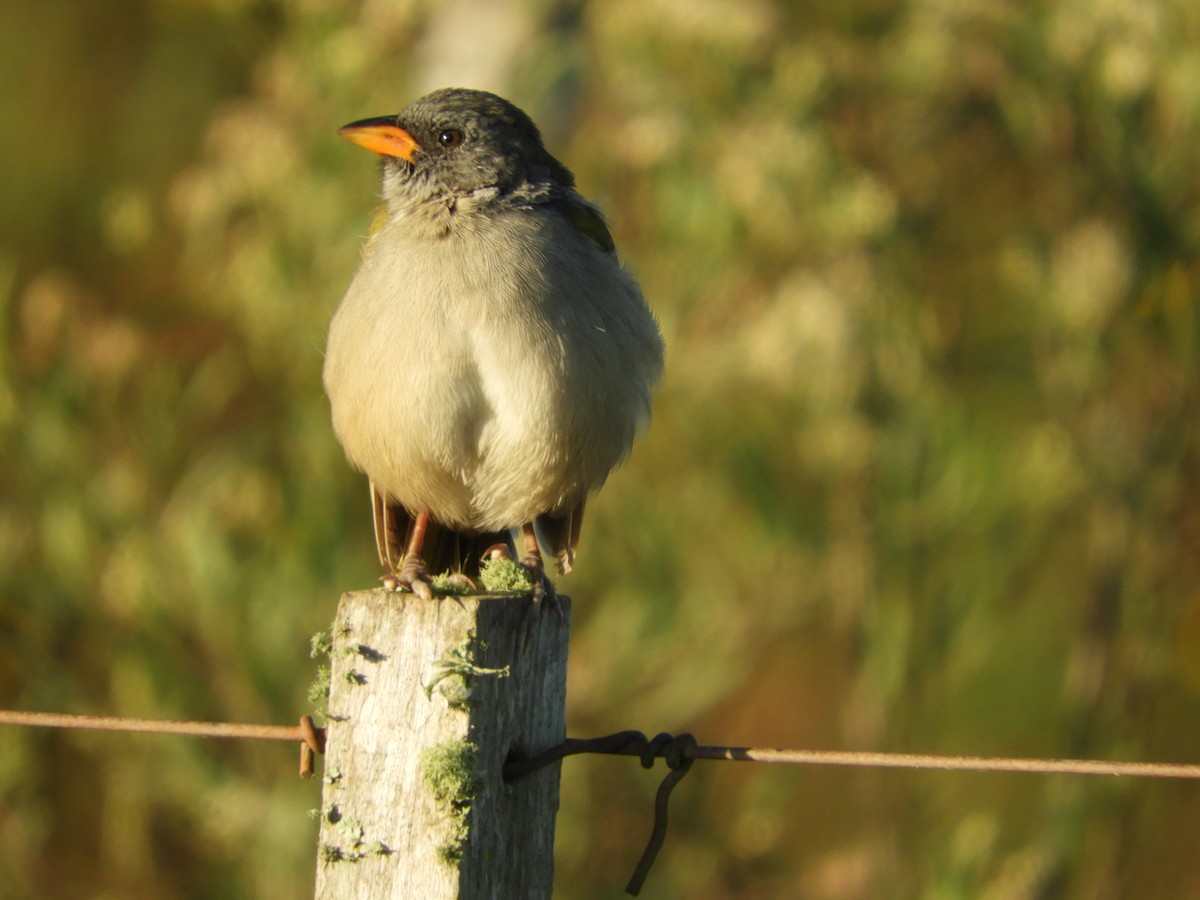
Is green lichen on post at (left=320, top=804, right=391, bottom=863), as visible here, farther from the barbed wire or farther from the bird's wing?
the bird's wing

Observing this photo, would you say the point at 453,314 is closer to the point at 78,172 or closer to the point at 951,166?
the point at 951,166

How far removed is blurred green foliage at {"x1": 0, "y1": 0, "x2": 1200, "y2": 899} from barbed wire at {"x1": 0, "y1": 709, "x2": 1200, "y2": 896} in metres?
3.59

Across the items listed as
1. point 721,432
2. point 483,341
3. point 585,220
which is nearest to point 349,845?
point 483,341

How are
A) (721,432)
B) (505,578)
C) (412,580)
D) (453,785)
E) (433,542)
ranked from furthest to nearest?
(721,432) → (433,542) → (412,580) → (505,578) → (453,785)

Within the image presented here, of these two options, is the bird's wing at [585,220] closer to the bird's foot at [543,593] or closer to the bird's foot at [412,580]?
the bird's foot at [412,580]

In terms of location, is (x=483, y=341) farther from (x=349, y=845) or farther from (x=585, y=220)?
(x=349, y=845)

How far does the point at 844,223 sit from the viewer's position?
6.82 m

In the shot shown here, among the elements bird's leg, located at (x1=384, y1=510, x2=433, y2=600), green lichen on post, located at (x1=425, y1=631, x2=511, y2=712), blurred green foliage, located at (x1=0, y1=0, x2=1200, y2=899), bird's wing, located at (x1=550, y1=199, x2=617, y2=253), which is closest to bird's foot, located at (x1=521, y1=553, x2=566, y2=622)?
green lichen on post, located at (x1=425, y1=631, x2=511, y2=712)

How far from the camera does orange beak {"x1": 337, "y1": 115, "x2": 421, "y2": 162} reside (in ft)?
15.8

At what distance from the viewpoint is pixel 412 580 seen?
10.7 feet

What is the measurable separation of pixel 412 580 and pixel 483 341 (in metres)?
1.07

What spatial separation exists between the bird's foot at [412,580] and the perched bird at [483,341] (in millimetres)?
47

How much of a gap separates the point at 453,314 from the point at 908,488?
3628 millimetres

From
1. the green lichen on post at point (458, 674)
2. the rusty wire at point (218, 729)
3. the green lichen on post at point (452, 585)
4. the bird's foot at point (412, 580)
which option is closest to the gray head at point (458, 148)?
the bird's foot at point (412, 580)
